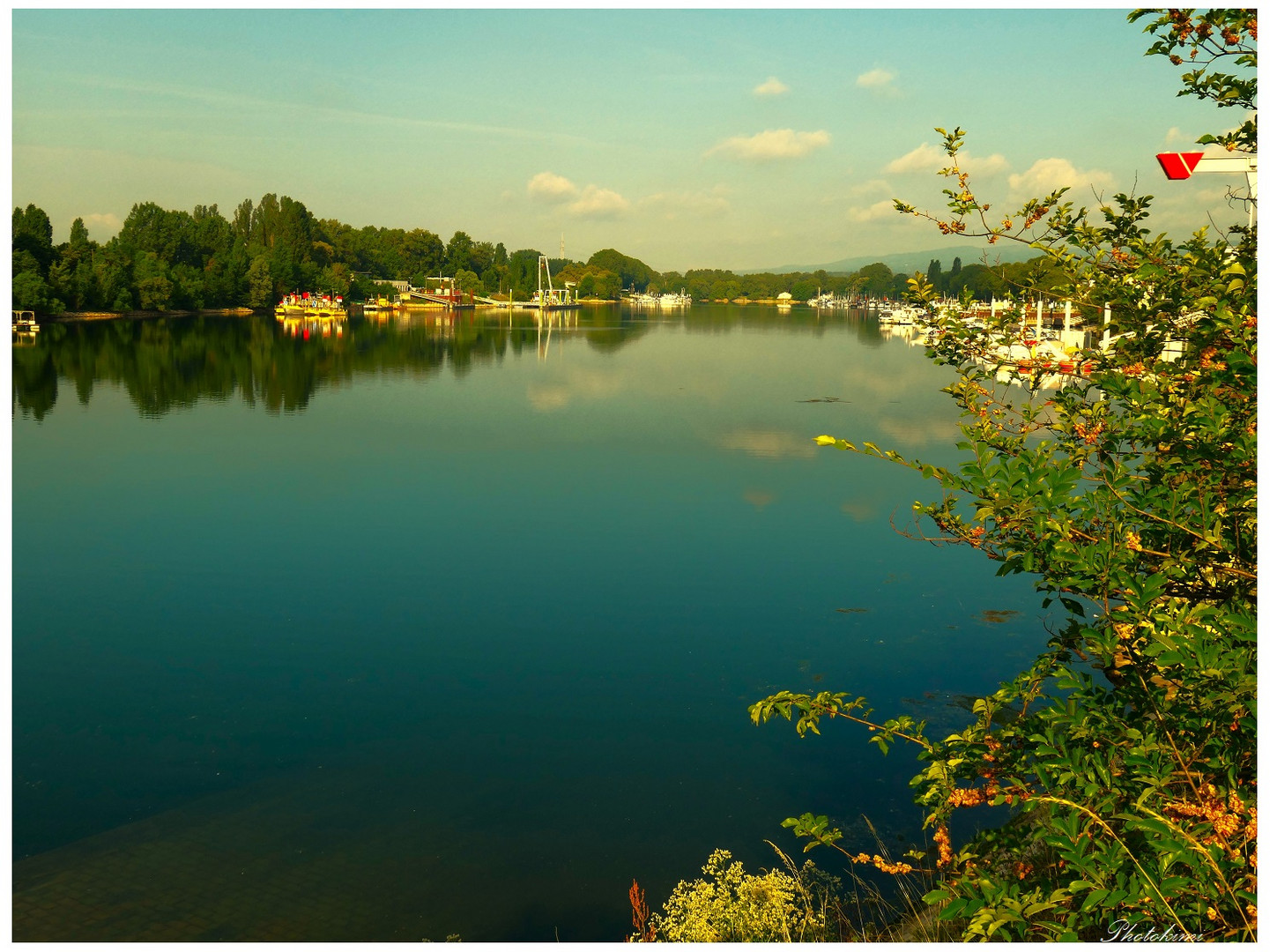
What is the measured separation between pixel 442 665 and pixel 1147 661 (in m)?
6.99

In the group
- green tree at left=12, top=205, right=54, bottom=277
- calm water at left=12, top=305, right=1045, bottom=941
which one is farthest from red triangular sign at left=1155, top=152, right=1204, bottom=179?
green tree at left=12, top=205, right=54, bottom=277

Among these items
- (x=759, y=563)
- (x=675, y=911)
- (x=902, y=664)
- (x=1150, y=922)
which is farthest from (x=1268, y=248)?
(x=759, y=563)

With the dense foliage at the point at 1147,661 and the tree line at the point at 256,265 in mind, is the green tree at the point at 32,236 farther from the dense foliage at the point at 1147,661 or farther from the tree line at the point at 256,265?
the dense foliage at the point at 1147,661

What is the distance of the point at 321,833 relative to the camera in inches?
248

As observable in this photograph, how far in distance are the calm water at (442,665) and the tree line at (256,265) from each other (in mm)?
3562

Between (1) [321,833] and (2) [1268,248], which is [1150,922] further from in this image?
(1) [321,833]

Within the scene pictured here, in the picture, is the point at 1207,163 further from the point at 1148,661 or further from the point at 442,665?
the point at 442,665

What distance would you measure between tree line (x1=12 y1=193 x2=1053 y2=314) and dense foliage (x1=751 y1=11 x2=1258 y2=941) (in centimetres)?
107

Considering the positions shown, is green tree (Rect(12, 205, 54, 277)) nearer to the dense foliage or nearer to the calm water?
the calm water

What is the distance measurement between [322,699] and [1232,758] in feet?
22.7

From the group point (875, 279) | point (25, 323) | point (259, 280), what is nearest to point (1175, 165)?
point (25, 323)

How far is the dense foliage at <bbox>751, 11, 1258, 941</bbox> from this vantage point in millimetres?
2564

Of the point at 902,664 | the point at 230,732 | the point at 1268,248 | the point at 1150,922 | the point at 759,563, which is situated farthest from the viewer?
the point at 759,563

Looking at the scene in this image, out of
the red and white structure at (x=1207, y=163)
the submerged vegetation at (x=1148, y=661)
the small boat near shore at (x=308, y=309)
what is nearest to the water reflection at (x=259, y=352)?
the small boat near shore at (x=308, y=309)
